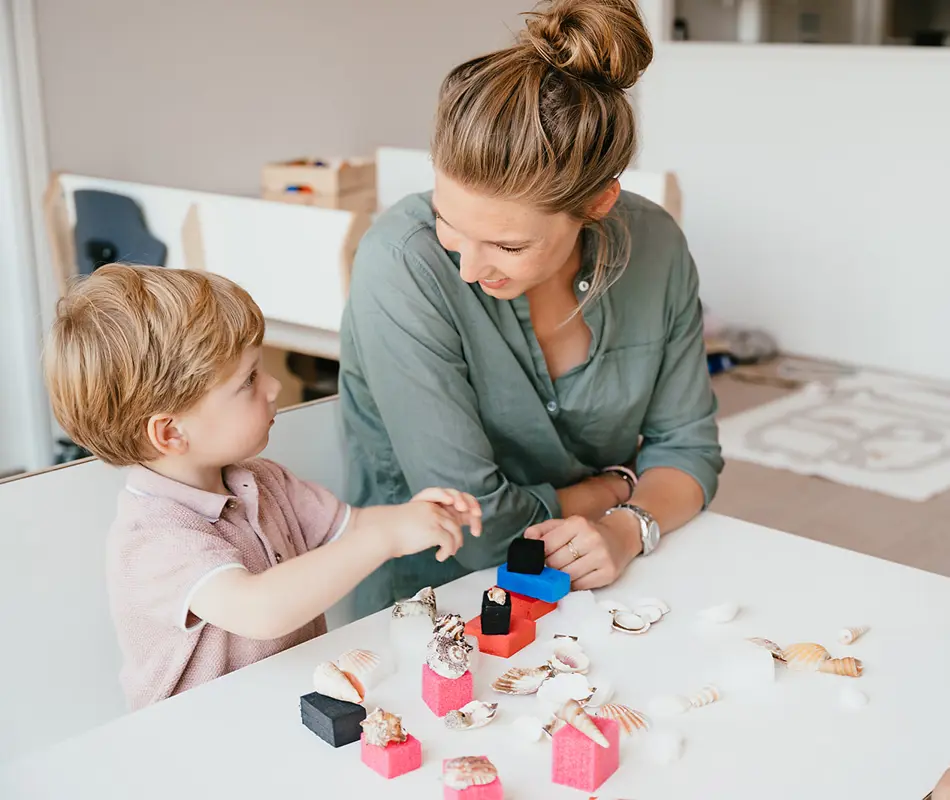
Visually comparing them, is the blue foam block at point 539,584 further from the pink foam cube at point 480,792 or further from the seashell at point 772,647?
the pink foam cube at point 480,792

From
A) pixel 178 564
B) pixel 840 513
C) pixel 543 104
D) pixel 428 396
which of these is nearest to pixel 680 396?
pixel 428 396

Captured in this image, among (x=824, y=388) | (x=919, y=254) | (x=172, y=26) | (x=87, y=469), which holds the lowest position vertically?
(x=824, y=388)

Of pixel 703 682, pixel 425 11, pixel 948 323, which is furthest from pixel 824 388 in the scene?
pixel 703 682

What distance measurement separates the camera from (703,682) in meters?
0.99

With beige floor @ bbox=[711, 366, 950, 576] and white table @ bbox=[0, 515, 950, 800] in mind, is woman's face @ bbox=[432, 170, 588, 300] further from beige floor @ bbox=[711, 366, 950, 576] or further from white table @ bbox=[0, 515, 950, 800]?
beige floor @ bbox=[711, 366, 950, 576]

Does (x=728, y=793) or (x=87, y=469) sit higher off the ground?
(x=87, y=469)

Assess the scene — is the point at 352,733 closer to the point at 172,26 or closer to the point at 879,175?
the point at 172,26

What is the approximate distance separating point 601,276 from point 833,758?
27.8 inches

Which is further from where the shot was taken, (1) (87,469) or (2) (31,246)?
(2) (31,246)

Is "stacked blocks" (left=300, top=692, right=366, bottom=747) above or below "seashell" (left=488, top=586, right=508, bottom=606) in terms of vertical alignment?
below

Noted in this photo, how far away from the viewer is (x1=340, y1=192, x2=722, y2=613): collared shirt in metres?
1.31

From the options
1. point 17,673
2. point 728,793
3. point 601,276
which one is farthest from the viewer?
point 601,276

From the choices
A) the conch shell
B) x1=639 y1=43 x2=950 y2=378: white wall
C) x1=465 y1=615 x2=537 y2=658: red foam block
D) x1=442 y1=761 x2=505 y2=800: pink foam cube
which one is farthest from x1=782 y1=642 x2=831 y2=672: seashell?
x1=639 y1=43 x2=950 y2=378: white wall

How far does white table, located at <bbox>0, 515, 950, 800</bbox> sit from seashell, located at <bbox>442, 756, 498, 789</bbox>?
0.9 inches
